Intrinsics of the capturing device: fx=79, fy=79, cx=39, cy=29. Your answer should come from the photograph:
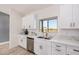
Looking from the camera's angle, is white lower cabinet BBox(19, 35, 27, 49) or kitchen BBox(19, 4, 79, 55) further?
white lower cabinet BBox(19, 35, 27, 49)

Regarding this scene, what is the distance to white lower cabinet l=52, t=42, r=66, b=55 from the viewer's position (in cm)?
158

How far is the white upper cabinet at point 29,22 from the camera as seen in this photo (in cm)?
169

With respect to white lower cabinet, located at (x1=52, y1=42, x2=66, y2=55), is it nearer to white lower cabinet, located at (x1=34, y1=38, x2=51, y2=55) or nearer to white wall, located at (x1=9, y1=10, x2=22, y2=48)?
white lower cabinet, located at (x1=34, y1=38, x2=51, y2=55)

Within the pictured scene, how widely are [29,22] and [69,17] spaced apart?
0.93m

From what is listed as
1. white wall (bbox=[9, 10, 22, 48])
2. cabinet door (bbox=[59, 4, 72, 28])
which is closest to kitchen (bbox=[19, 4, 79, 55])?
cabinet door (bbox=[59, 4, 72, 28])

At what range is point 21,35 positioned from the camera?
68.7 inches

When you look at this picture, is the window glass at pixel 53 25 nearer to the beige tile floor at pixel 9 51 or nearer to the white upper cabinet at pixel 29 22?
the white upper cabinet at pixel 29 22

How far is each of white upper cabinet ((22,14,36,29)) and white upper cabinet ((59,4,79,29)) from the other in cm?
60

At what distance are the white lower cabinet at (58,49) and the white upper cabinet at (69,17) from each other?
425 mm

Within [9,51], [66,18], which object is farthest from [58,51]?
[9,51]

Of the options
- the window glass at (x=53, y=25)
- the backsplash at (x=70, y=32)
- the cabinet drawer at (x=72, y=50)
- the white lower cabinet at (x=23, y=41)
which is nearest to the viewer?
the cabinet drawer at (x=72, y=50)

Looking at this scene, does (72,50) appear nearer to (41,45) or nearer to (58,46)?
(58,46)

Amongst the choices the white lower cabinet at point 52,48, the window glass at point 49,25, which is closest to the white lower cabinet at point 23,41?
the white lower cabinet at point 52,48

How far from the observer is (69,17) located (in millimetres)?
1837
